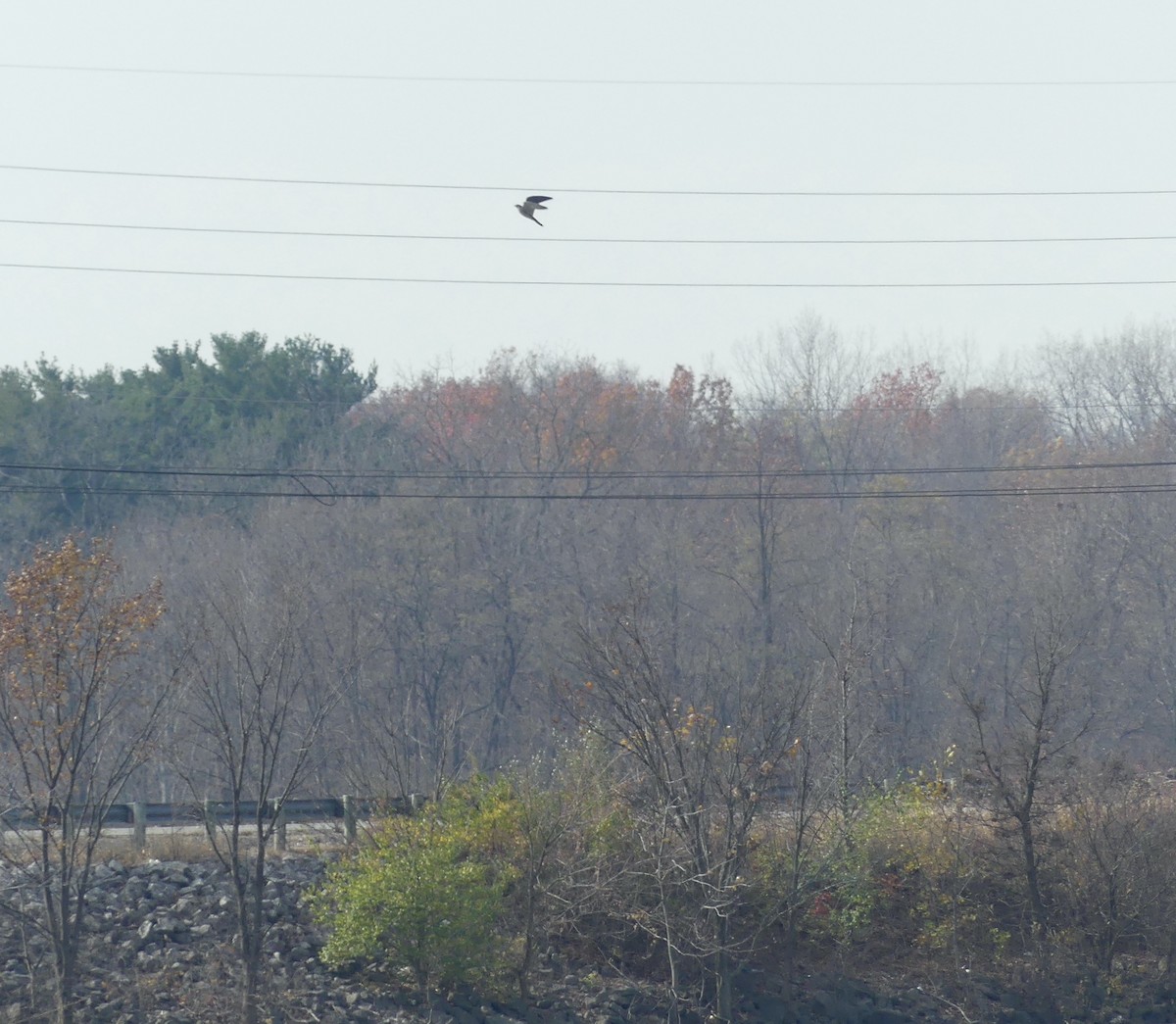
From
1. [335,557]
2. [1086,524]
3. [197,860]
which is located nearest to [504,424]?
[335,557]

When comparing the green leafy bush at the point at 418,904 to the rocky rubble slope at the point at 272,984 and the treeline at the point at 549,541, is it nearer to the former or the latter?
the rocky rubble slope at the point at 272,984

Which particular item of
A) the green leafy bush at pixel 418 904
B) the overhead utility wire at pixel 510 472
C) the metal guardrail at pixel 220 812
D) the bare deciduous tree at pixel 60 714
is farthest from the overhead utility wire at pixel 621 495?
the green leafy bush at pixel 418 904

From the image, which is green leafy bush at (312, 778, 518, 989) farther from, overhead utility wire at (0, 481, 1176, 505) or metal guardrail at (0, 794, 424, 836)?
overhead utility wire at (0, 481, 1176, 505)

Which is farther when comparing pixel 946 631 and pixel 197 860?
pixel 946 631

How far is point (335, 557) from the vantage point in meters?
39.7

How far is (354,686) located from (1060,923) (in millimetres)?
22400

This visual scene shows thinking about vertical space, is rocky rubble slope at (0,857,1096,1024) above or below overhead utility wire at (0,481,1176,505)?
below

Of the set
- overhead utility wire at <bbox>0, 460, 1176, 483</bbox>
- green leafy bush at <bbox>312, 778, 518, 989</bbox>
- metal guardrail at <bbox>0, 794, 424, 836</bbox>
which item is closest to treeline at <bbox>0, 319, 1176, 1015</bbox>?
overhead utility wire at <bbox>0, 460, 1176, 483</bbox>

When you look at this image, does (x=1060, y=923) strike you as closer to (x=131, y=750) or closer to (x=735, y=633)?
(x=131, y=750)

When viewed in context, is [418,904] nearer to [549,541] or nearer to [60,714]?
[60,714]

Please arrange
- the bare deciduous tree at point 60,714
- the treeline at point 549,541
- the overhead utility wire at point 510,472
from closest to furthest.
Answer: the bare deciduous tree at point 60,714
the overhead utility wire at point 510,472
the treeline at point 549,541

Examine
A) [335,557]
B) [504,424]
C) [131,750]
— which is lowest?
[131,750]

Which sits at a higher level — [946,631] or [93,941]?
[946,631]

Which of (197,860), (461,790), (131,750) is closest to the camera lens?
(131,750)
